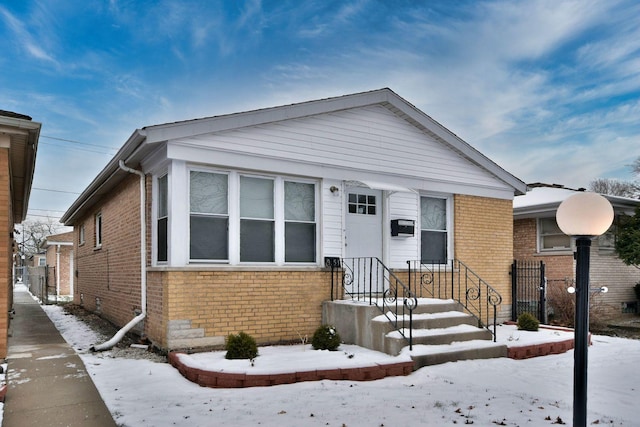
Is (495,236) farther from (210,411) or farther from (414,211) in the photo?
(210,411)

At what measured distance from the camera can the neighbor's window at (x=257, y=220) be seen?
8.14 m

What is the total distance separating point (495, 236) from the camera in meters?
11.3

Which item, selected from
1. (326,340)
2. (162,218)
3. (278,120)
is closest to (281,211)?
(278,120)

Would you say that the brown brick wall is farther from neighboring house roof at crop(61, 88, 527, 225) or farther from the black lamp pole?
the black lamp pole

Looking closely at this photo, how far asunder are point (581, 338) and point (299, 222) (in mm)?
5741

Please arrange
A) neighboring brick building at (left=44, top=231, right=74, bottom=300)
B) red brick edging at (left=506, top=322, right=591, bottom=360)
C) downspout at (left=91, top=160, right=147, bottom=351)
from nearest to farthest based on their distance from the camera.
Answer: red brick edging at (left=506, top=322, right=591, bottom=360) → downspout at (left=91, top=160, right=147, bottom=351) → neighboring brick building at (left=44, top=231, right=74, bottom=300)

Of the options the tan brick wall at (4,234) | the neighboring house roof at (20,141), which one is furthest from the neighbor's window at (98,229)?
the tan brick wall at (4,234)

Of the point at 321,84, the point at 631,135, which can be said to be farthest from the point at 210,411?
the point at 631,135

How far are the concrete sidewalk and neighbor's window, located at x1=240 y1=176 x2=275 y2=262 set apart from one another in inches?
119

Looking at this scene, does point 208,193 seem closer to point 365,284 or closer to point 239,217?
point 239,217

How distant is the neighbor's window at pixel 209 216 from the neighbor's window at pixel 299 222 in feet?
3.71

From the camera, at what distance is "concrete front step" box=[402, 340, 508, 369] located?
685 centimetres

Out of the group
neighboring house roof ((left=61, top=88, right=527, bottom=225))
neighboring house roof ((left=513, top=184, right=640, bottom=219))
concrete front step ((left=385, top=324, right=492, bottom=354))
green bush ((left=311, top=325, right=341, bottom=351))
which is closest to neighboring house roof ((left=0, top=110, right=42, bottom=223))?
neighboring house roof ((left=61, top=88, right=527, bottom=225))

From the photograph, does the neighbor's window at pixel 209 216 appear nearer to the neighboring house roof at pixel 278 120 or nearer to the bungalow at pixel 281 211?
the bungalow at pixel 281 211
